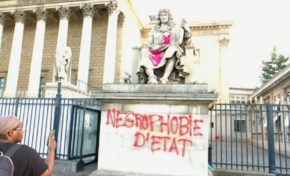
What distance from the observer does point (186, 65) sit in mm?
6914

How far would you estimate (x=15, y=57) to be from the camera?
28484mm

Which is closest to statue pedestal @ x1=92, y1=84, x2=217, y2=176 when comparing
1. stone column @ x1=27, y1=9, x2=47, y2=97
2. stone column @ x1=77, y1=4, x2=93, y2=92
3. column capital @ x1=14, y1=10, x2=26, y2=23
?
stone column @ x1=77, y1=4, x2=93, y2=92

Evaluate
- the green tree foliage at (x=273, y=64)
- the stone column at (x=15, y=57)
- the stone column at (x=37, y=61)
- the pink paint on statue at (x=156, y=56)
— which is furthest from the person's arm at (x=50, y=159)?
the green tree foliage at (x=273, y=64)

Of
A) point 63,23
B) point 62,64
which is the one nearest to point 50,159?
point 62,64

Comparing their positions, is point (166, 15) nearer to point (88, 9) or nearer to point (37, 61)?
point (88, 9)

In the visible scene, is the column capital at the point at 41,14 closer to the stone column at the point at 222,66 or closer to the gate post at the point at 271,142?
the stone column at the point at 222,66

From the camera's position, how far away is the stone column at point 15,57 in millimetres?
27953

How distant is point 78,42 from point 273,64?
38879 millimetres

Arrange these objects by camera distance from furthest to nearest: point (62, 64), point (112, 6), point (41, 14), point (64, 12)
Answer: point (41, 14), point (64, 12), point (112, 6), point (62, 64)

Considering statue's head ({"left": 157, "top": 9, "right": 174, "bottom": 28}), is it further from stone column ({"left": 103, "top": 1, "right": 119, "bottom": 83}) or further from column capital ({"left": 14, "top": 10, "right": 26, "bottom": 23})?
column capital ({"left": 14, "top": 10, "right": 26, "bottom": 23})

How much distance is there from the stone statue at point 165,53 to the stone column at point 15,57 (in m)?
23.6

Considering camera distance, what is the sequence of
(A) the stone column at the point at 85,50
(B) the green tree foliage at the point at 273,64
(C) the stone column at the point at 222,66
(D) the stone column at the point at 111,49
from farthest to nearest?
(B) the green tree foliage at the point at 273,64 < (C) the stone column at the point at 222,66 < (A) the stone column at the point at 85,50 < (D) the stone column at the point at 111,49

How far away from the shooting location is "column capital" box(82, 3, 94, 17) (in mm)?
27703

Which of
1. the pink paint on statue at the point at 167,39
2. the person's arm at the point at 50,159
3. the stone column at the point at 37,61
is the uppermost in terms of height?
the stone column at the point at 37,61
